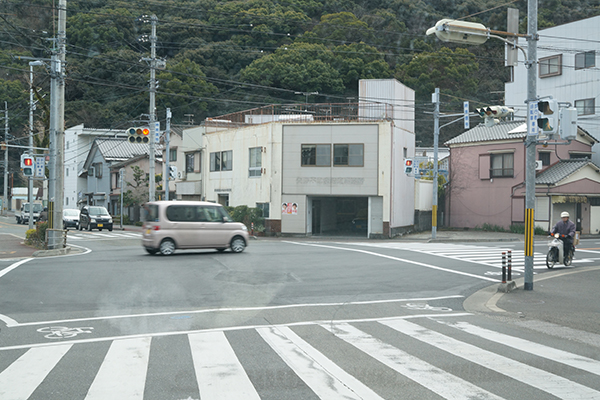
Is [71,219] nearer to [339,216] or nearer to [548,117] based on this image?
[339,216]

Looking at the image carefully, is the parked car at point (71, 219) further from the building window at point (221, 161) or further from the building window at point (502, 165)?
the building window at point (502, 165)

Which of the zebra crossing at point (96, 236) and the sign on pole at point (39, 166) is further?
the zebra crossing at point (96, 236)

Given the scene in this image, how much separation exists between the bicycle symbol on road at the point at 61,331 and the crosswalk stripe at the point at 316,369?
2.83 metres

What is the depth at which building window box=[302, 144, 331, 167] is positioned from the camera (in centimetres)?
3484

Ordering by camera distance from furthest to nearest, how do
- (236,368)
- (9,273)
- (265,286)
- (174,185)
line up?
(174,185) → (9,273) → (265,286) → (236,368)

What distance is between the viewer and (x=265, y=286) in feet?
43.1

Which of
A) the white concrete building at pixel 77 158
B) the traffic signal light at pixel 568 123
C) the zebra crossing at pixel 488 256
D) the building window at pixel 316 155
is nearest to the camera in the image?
the traffic signal light at pixel 568 123

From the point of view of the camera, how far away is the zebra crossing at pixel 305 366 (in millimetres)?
5383

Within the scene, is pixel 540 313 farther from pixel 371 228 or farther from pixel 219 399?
pixel 371 228

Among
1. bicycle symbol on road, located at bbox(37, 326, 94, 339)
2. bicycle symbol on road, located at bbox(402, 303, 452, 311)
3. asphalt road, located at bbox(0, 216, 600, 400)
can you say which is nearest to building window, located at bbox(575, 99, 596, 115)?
asphalt road, located at bbox(0, 216, 600, 400)

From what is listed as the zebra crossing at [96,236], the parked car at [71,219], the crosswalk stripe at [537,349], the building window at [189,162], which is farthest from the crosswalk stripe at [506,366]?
the building window at [189,162]

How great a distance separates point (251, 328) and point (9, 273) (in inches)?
382

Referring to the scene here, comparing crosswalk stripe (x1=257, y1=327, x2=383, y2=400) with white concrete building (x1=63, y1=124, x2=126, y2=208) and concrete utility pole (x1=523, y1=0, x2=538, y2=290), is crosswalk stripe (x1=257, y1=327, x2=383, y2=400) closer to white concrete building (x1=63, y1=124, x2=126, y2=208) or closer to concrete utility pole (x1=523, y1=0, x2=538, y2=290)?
concrete utility pole (x1=523, y1=0, x2=538, y2=290)

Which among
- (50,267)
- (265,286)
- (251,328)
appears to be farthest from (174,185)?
(251,328)
